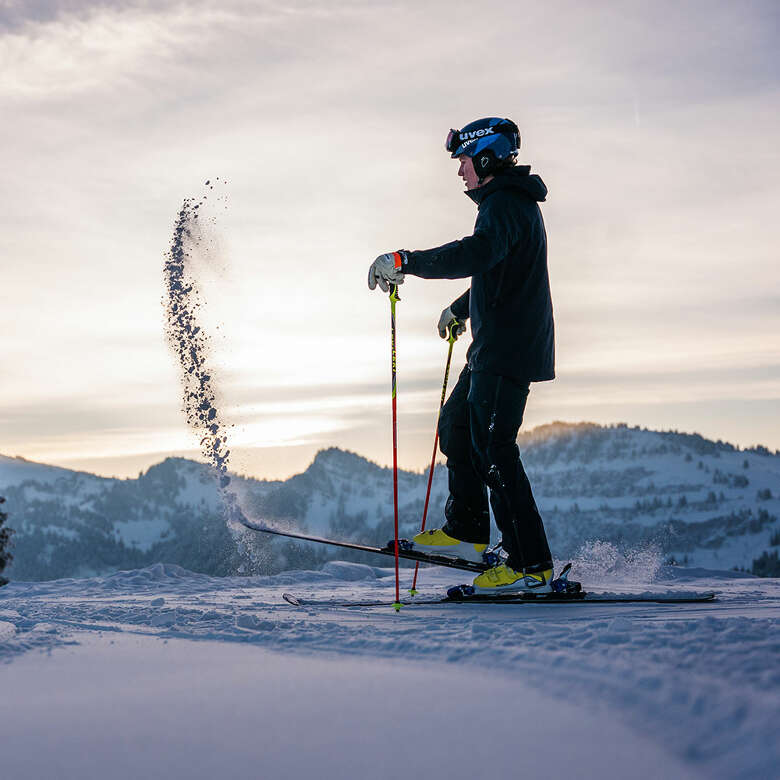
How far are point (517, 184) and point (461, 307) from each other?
1423 millimetres

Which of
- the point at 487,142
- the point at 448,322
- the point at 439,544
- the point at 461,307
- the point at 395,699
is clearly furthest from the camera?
the point at 448,322

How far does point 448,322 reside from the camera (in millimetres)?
6434

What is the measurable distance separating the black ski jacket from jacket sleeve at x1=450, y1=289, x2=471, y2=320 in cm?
98

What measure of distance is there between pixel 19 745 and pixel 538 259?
13.5ft

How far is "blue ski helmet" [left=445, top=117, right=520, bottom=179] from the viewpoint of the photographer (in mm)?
5199

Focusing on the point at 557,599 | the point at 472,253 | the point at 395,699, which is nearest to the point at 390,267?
the point at 472,253

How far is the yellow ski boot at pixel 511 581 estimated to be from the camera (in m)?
5.20

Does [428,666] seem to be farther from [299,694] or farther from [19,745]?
[19,745]

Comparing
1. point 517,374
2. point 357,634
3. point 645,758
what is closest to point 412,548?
point 517,374

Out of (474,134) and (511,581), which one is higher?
(474,134)

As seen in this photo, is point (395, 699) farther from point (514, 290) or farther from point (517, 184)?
point (517, 184)

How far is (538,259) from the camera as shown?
5.20m

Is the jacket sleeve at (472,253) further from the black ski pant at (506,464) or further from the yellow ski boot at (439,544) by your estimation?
the yellow ski boot at (439,544)

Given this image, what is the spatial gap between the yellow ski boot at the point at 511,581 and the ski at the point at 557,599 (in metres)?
0.09
